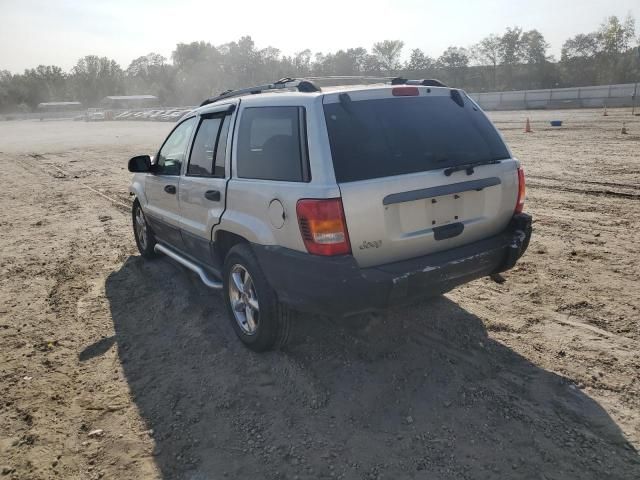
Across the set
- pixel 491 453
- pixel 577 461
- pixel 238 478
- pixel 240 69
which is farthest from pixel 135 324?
pixel 240 69

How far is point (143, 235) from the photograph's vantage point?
20.5 ft

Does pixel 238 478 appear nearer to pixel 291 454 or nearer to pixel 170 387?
pixel 291 454

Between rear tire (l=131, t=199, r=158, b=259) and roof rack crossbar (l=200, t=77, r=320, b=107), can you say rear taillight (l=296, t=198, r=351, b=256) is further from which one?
rear tire (l=131, t=199, r=158, b=259)

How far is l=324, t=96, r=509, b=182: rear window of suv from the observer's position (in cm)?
315

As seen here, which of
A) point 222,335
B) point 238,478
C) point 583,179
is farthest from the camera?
point 583,179

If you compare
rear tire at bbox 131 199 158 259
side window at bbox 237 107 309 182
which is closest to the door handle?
side window at bbox 237 107 309 182

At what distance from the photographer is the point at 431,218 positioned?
10.9ft

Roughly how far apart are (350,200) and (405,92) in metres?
1.06

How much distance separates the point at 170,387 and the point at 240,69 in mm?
108438

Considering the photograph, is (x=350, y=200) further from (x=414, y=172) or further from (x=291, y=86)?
(x=291, y=86)

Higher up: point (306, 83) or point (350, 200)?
point (306, 83)

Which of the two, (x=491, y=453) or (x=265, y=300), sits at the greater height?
(x=265, y=300)

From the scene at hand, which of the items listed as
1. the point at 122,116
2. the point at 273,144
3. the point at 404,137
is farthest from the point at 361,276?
the point at 122,116

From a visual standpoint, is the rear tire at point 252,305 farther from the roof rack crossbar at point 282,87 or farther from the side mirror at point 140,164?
Result: the side mirror at point 140,164
